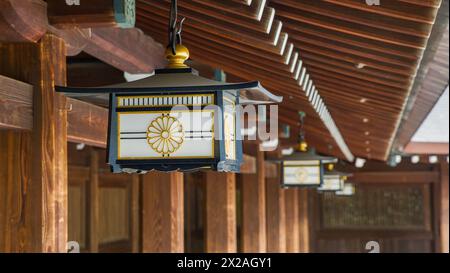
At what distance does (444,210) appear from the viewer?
1956cm

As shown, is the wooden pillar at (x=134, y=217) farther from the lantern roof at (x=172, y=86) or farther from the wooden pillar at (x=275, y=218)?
the lantern roof at (x=172, y=86)

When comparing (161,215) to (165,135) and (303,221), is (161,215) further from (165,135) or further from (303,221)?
(303,221)

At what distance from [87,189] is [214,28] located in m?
8.38

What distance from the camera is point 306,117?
8945 millimetres

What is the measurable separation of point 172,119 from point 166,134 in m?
0.07

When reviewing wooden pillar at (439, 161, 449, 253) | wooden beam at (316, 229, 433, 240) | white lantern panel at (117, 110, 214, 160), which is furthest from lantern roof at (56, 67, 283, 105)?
wooden beam at (316, 229, 433, 240)

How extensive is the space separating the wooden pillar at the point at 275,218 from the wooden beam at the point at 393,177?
728 centimetres

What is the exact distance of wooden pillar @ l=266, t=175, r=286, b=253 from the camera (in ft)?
44.2

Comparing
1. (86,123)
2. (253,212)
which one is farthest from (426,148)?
(86,123)

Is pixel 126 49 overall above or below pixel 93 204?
above

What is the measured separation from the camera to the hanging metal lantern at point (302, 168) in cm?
900

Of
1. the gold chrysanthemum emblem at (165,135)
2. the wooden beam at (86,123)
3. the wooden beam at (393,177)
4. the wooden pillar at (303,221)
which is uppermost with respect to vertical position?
the wooden beam at (86,123)

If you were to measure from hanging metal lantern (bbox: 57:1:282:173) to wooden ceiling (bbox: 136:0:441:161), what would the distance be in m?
0.40

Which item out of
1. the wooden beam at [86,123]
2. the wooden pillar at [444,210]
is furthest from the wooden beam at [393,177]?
the wooden beam at [86,123]
